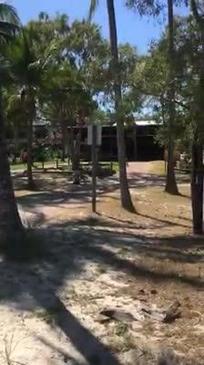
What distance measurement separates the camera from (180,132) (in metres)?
14.3

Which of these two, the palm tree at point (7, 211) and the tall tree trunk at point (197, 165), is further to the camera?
the tall tree trunk at point (197, 165)

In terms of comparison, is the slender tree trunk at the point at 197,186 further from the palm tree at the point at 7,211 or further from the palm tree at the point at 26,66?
the palm tree at the point at 26,66

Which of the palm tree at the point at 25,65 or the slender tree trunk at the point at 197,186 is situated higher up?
the palm tree at the point at 25,65

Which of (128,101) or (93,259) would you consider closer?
(93,259)

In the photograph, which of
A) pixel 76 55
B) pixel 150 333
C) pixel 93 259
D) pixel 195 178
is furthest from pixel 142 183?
pixel 150 333

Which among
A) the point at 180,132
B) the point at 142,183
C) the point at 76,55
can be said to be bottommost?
the point at 142,183

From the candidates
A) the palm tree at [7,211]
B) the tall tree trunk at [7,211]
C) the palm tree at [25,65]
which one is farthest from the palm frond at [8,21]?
the tall tree trunk at [7,211]

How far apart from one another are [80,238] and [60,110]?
26.1 metres

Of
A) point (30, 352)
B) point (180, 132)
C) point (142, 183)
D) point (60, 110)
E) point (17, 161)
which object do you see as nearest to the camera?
point (30, 352)

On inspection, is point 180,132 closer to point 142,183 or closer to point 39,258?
point 39,258

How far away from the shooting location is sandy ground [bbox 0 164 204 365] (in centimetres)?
659

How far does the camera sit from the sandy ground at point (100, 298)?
6590 mm

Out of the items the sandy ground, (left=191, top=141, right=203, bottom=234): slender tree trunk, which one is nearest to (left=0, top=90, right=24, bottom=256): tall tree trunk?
the sandy ground

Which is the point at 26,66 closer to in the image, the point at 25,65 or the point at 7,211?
the point at 25,65
